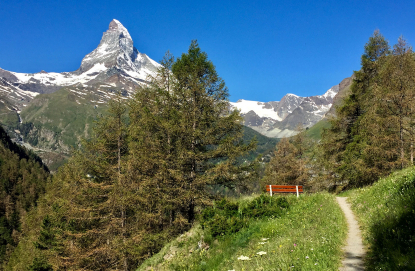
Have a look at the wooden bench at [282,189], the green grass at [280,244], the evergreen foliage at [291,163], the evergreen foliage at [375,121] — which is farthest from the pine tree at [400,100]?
the evergreen foliage at [291,163]

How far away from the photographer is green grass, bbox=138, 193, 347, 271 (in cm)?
675

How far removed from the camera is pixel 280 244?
26.3 feet

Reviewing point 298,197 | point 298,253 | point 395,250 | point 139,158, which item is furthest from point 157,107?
point 395,250

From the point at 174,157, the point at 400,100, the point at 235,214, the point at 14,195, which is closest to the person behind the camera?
the point at 235,214

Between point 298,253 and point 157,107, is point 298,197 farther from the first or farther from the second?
point 157,107

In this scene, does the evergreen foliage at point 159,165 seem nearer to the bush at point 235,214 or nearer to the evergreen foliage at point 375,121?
the bush at point 235,214

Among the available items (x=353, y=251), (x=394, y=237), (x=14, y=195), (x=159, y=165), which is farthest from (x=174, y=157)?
(x=14, y=195)

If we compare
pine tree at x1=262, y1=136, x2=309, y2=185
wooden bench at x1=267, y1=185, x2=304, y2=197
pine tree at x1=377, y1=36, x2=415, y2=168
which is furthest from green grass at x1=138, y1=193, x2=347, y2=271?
pine tree at x1=262, y1=136, x2=309, y2=185

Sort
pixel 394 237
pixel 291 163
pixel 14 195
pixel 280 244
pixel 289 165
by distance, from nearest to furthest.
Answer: pixel 394 237
pixel 280 244
pixel 291 163
pixel 289 165
pixel 14 195

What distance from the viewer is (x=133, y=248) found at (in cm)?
1730

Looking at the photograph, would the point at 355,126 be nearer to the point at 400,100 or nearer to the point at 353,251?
the point at 400,100

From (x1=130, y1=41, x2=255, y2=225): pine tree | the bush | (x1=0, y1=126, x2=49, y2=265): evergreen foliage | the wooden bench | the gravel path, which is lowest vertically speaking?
(x1=0, y1=126, x2=49, y2=265): evergreen foliage

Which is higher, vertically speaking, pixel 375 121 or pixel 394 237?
pixel 375 121

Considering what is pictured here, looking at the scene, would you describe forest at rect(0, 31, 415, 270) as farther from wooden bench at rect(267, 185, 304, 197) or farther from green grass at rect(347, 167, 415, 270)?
Result: green grass at rect(347, 167, 415, 270)
